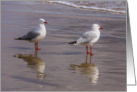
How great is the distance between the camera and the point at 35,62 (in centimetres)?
687

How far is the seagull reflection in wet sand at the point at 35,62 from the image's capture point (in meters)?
6.34

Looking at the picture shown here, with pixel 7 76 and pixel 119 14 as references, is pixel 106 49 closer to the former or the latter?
pixel 119 14

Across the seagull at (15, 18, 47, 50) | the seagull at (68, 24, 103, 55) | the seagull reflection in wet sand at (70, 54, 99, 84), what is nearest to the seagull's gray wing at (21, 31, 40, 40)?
the seagull at (15, 18, 47, 50)

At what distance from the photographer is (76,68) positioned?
6.55 meters

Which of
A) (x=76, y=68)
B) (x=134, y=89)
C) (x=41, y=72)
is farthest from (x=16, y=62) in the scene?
(x=134, y=89)

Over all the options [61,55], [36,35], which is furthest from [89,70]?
[36,35]

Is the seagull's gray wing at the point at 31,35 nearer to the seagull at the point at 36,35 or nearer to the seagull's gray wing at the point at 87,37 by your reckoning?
the seagull at the point at 36,35

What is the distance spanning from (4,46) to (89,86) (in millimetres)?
2281

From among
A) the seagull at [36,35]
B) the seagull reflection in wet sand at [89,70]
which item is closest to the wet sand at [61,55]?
the seagull reflection in wet sand at [89,70]

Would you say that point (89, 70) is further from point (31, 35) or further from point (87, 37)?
point (31, 35)

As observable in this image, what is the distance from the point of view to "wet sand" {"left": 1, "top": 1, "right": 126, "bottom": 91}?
19.3ft

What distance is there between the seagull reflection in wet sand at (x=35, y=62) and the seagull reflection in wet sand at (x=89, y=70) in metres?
0.52

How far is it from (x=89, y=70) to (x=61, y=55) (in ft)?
2.65

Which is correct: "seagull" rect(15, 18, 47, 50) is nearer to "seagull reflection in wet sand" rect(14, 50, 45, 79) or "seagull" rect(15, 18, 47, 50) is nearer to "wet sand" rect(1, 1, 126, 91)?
"wet sand" rect(1, 1, 126, 91)
